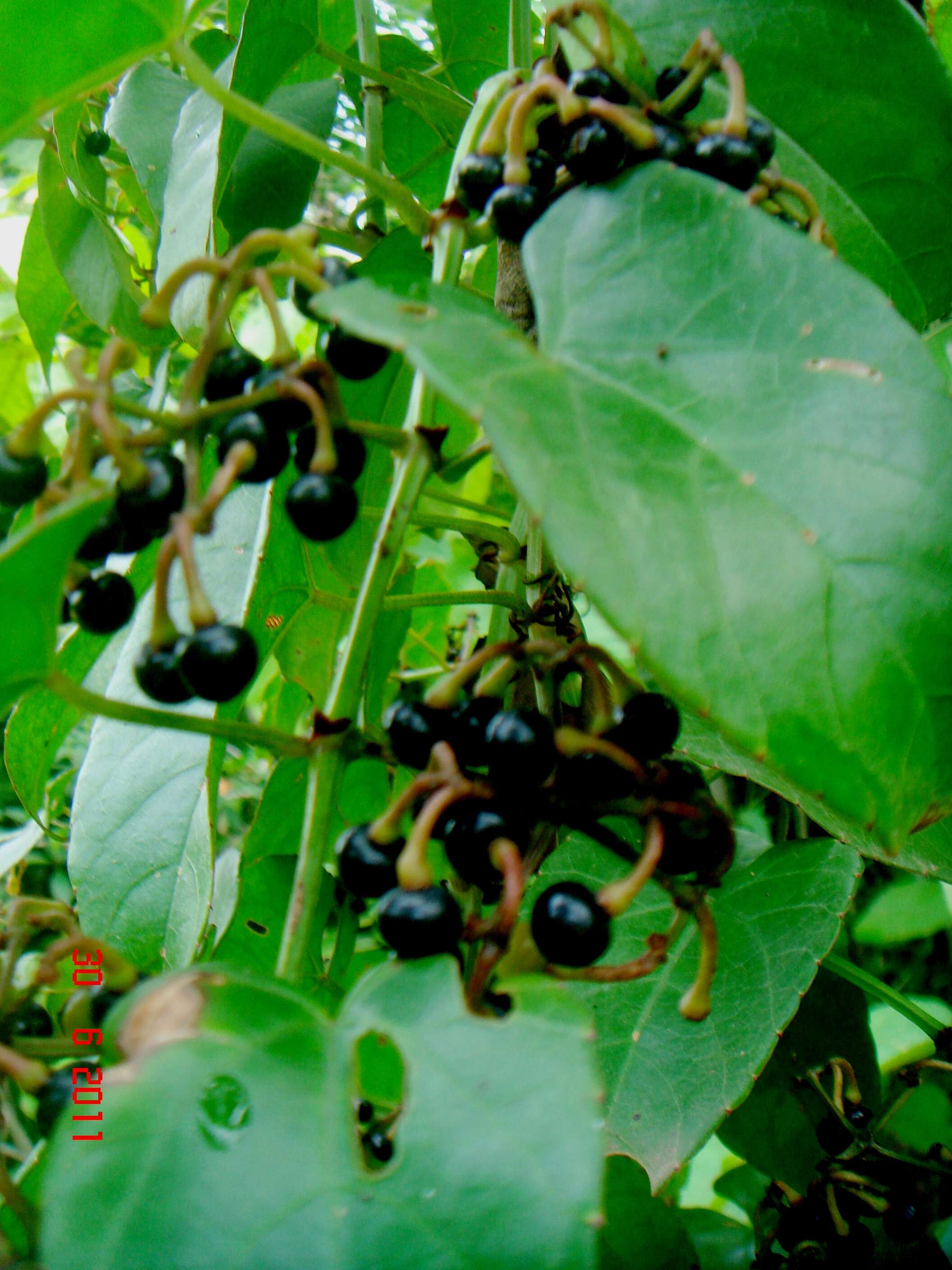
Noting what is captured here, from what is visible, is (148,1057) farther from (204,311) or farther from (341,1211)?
(204,311)

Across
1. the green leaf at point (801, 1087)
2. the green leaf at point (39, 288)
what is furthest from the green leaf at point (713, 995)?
the green leaf at point (39, 288)

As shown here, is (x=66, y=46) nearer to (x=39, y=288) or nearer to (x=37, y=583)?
(x=37, y=583)

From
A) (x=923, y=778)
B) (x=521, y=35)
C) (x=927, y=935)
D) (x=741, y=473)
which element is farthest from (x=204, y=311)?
(x=927, y=935)

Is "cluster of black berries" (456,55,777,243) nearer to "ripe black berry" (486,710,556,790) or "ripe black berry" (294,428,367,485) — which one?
"ripe black berry" (294,428,367,485)

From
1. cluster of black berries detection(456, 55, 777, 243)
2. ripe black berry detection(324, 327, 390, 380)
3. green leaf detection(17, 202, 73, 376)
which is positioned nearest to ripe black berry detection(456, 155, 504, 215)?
cluster of black berries detection(456, 55, 777, 243)

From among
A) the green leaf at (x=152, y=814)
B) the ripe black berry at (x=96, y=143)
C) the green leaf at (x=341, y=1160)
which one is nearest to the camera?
the green leaf at (x=341, y=1160)

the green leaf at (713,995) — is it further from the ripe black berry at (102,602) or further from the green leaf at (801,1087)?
the ripe black berry at (102,602)

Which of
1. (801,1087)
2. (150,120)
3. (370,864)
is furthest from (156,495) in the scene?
(801,1087)
